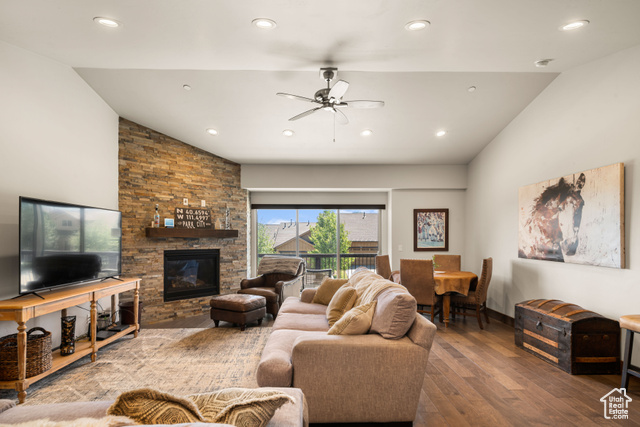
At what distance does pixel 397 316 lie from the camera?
2.50m

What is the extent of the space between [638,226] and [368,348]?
279cm

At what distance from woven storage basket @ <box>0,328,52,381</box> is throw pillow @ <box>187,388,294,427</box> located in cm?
272

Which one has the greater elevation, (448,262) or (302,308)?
(448,262)

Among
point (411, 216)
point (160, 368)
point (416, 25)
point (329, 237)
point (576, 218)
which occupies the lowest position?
point (160, 368)

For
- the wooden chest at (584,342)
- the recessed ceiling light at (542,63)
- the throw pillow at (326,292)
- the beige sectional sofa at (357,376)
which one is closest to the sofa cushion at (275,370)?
the beige sectional sofa at (357,376)

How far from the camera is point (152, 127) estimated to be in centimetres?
571

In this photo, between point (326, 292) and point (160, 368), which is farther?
point (326, 292)

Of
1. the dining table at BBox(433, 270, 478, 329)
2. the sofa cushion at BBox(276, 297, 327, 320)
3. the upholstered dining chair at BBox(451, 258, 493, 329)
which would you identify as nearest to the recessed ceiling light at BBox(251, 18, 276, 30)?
the sofa cushion at BBox(276, 297, 327, 320)

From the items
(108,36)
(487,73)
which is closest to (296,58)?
(108,36)

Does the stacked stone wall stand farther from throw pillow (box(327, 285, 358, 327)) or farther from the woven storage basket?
throw pillow (box(327, 285, 358, 327))

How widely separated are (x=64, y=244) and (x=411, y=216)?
227 inches

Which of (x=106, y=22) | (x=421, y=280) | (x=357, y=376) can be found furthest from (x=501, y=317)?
(x=106, y=22)

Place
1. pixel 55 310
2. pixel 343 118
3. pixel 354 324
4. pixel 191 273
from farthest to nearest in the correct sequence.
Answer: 1. pixel 191 273
2. pixel 343 118
3. pixel 55 310
4. pixel 354 324

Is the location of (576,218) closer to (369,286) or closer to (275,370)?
(369,286)
